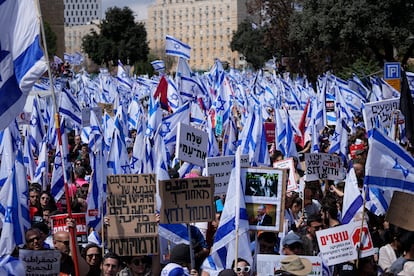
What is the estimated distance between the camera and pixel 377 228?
9820 mm

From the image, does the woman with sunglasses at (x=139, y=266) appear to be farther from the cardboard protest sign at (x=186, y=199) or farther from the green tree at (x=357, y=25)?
the green tree at (x=357, y=25)

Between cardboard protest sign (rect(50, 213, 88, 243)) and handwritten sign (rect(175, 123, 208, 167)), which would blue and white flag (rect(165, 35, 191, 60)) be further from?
cardboard protest sign (rect(50, 213, 88, 243))

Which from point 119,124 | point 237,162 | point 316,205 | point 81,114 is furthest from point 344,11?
point 237,162

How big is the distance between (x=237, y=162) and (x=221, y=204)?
217cm

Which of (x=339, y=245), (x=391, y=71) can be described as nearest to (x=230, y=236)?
(x=339, y=245)

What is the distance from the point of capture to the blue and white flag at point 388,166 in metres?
8.50

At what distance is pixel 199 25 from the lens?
16188 centimetres

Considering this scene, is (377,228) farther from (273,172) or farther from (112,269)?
(112,269)

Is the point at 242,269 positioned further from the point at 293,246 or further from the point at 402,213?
the point at 402,213

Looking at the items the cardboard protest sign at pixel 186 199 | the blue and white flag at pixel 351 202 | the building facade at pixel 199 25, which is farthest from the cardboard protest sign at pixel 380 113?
the building facade at pixel 199 25

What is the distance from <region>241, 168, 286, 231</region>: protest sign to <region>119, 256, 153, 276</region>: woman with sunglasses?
2.81 feet

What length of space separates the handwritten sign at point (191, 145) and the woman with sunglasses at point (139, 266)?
2.38 metres

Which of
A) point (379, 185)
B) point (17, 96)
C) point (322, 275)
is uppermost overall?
point (17, 96)

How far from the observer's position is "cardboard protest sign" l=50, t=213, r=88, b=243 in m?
9.14
